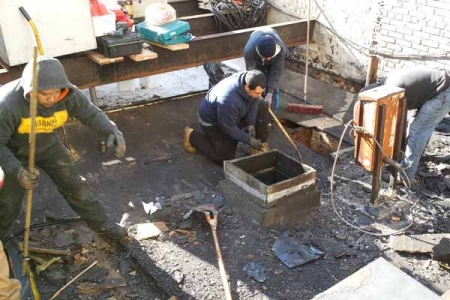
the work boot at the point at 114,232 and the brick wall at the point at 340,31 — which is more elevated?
the brick wall at the point at 340,31

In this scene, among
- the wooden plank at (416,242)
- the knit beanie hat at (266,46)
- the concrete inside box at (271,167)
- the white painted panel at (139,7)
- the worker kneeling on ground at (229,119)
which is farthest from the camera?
the white painted panel at (139,7)

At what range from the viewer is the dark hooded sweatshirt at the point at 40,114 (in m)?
3.46

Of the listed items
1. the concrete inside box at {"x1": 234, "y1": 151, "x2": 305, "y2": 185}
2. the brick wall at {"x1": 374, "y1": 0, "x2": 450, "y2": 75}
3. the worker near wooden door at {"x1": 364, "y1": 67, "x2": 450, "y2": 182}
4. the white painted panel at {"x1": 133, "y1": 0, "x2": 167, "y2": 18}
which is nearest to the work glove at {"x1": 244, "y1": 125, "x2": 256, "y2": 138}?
the concrete inside box at {"x1": 234, "y1": 151, "x2": 305, "y2": 185}

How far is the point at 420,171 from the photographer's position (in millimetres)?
5914

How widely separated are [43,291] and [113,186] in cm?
185

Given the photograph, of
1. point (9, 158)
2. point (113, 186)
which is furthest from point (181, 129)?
point (9, 158)

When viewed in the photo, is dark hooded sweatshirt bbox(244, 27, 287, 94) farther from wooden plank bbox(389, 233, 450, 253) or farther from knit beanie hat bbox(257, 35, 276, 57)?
wooden plank bbox(389, 233, 450, 253)

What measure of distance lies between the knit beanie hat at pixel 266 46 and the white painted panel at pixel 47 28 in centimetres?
212

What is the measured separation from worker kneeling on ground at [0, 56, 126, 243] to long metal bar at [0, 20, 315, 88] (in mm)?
1854

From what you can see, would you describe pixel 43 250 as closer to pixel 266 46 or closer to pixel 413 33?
pixel 266 46

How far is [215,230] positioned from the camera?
452cm

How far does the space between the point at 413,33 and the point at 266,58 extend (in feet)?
7.37

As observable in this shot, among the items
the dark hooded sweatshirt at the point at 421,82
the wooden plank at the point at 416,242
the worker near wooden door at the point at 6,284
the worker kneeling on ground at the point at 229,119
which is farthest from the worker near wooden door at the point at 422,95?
the worker near wooden door at the point at 6,284

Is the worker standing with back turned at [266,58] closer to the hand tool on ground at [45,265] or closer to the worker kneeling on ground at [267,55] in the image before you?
the worker kneeling on ground at [267,55]
